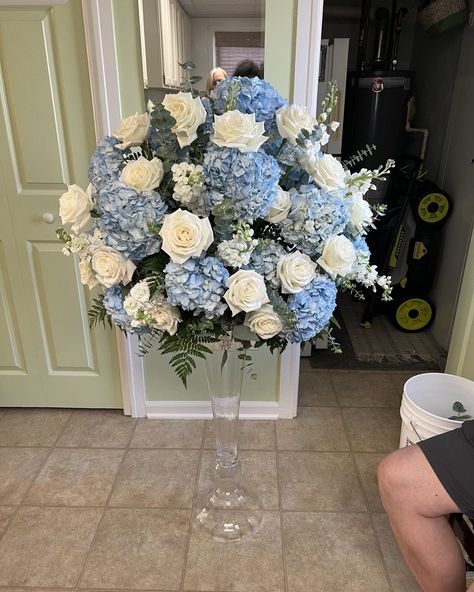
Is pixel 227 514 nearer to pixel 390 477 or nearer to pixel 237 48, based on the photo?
pixel 390 477

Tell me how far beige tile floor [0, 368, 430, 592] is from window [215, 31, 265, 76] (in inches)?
63.1

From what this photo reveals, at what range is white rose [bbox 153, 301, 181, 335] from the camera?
110cm

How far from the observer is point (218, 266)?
1044 mm

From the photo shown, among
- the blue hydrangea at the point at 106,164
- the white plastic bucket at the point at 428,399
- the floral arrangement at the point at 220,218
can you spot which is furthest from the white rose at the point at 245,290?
the white plastic bucket at the point at 428,399

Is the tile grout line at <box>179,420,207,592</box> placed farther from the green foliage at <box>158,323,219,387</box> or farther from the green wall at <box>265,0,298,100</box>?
the green wall at <box>265,0,298,100</box>

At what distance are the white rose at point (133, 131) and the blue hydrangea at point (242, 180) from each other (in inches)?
7.3

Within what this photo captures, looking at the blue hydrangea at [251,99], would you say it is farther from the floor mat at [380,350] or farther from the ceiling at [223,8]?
the floor mat at [380,350]

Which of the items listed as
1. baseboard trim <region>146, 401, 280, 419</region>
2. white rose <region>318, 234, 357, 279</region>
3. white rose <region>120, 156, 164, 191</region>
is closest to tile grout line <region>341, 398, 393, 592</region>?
baseboard trim <region>146, 401, 280, 419</region>

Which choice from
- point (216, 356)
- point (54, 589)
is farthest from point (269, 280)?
point (54, 589)

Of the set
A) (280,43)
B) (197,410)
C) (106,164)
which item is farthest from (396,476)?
(280,43)

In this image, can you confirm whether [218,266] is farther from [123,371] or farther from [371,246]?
[371,246]

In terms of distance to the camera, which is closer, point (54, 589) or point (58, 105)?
point (54, 589)

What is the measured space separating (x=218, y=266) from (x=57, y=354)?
5.08 feet

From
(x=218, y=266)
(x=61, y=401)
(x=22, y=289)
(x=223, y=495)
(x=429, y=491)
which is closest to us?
(x=218, y=266)
